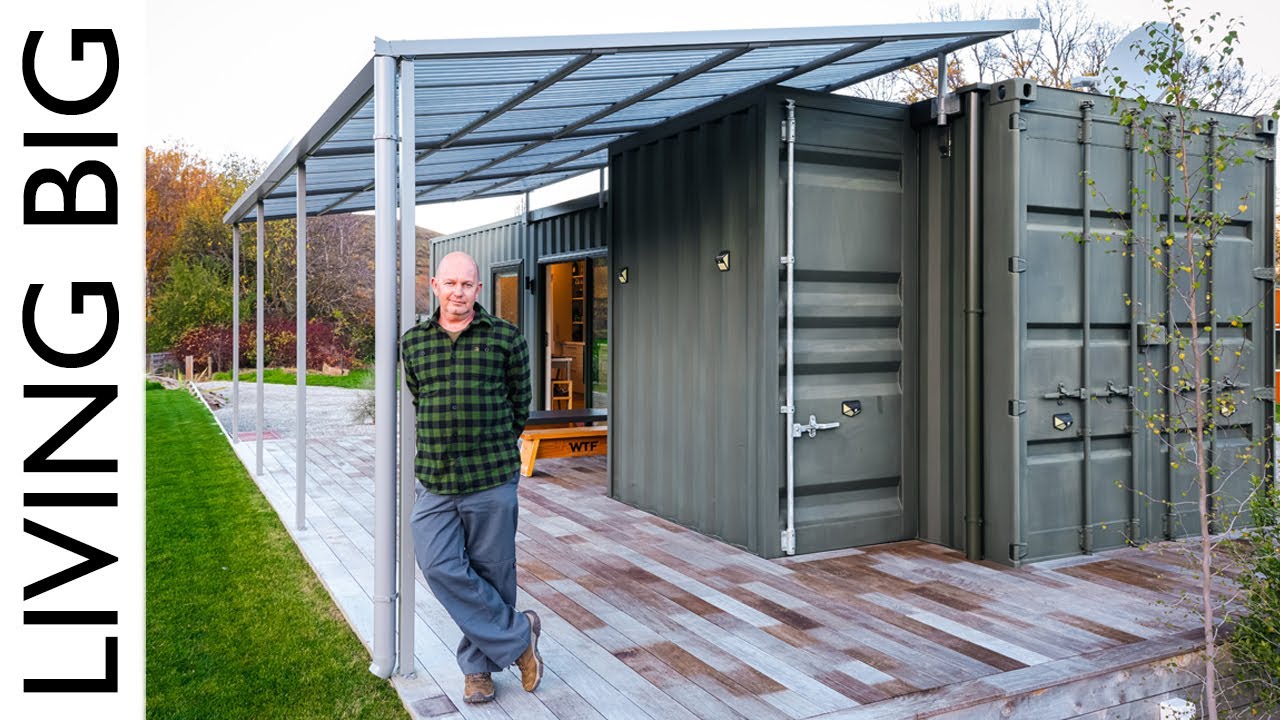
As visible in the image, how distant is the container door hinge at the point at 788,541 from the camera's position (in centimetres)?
538

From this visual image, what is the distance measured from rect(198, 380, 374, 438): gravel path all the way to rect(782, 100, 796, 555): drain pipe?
770cm

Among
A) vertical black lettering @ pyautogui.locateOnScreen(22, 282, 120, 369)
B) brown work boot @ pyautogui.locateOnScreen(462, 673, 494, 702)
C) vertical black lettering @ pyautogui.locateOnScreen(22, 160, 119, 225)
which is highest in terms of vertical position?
vertical black lettering @ pyautogui.locateOnScreen(22, 160, 119, 225)

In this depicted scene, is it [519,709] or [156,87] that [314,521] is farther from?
[156,87]

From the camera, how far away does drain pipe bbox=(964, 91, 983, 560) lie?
5305mm

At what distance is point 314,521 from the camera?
655 centimetres

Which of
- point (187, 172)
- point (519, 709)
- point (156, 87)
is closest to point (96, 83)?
point (519, 709)

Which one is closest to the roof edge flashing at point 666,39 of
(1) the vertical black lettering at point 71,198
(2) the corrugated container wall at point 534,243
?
(1) the vertical black lettering at point 71,198

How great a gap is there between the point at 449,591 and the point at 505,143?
4.20m

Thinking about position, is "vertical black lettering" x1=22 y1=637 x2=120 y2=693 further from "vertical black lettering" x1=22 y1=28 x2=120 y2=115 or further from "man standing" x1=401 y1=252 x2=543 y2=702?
"vertical black lettering" x1=22 y1=28 x2=120 y2=115

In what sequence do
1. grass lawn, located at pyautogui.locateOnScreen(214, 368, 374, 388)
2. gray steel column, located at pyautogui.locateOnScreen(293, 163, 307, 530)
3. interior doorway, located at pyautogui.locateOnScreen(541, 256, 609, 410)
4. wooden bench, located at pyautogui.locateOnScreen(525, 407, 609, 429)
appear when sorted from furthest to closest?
grass lawn, located at pyautogui.locateOnScreen(214, 368, 374, 388) → interior doorway, located at pyautogui.locateOnScreen(541, 256, 609, 410) → wooden bench, located at pyautogui.locateOnScreen(525, 407, 609, 429) → gray steel column, located at pyautogui.locateOnScreen(293, 163, 307, 530)

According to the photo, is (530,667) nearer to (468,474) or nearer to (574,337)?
(468,474)

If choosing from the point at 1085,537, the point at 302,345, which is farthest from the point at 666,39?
the point at 1085,537

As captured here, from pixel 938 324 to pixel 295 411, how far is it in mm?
9557

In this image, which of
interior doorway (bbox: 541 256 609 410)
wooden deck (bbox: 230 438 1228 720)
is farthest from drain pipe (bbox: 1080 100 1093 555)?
interior doorway (bbox: 541 256 609 410)
